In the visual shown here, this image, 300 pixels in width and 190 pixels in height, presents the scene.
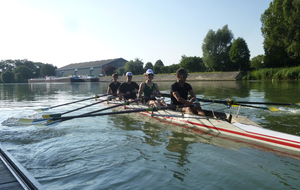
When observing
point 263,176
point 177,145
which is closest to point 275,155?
point 263,176

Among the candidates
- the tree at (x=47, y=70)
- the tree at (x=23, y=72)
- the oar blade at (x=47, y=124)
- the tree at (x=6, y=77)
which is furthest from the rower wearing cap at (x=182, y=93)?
the tree at (x=47, y=70)

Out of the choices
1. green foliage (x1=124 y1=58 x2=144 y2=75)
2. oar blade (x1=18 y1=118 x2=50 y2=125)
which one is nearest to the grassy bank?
oar blade (x1=18 y1=118 x2=50 y2=125)

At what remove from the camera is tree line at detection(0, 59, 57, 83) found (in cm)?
9144

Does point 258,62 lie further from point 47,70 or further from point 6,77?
point 47,70

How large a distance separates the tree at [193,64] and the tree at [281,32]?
19953 mm

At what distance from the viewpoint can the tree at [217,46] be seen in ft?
168

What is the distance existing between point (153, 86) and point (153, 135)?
324cm

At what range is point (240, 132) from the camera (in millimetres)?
5637

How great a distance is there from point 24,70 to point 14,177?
Result: 111 metres

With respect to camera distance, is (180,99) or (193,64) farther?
(193,64)

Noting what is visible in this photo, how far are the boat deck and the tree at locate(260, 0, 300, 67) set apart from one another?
35531 millimetres

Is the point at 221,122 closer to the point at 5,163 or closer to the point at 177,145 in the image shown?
the point at 177,145

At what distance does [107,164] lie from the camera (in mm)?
4473

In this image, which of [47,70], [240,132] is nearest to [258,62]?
[240,132]
